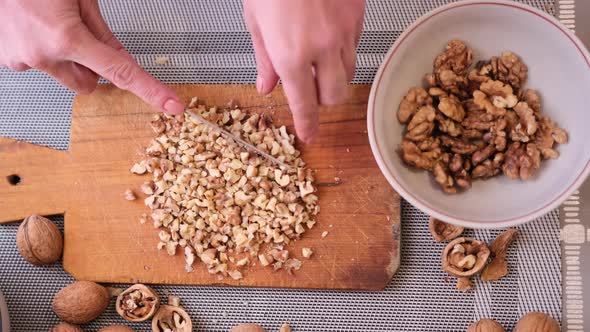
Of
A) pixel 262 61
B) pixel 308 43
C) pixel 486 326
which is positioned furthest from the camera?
pixel 486 326

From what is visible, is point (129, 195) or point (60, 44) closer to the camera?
point (60, 44)

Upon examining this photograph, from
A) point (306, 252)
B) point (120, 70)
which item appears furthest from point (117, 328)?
point (120, 70)

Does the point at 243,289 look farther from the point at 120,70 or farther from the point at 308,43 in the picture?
the point at 308,43

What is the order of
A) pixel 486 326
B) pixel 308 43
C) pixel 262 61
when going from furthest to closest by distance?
1. pixel 486 326
2. pixel 262 61
3. pixel 308 43

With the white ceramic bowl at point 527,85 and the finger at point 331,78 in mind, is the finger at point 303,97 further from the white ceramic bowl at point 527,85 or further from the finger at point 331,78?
the white ceramic bowl at point 527,85

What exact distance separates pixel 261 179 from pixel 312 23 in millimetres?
434

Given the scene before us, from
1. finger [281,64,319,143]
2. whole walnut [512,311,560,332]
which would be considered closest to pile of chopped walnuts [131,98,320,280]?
finger [281,64,319,143]

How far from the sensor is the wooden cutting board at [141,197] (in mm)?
1048

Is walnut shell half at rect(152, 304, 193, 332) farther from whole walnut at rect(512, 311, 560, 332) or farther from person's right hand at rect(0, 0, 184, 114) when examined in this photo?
whole walnut at rect(512, 311, 560, 332)

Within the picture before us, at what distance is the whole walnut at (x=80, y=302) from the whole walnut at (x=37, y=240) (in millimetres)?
72

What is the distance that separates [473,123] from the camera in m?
0.96

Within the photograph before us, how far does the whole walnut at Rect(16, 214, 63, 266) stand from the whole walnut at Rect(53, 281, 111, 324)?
2.8 inches

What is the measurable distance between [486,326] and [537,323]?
0.27 feet

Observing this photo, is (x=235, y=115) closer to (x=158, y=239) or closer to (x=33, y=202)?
(x=158, y=239)
